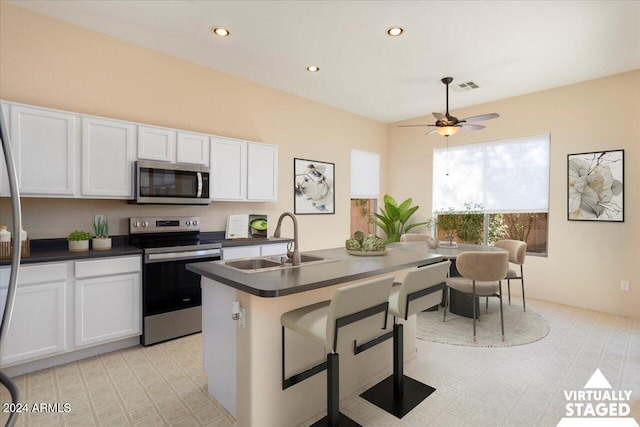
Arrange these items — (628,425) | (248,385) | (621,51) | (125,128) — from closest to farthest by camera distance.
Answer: (248,385) → (628,425) → (125,128) → (621,51)

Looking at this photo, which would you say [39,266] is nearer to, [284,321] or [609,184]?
[284,321]

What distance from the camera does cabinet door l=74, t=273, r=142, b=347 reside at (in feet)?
9.42

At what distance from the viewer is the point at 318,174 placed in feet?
18.2

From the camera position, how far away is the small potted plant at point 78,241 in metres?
3.06

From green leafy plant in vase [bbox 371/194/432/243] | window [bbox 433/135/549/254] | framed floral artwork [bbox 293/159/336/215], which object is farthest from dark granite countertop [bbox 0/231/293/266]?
window [bbox 433/135/549/254]

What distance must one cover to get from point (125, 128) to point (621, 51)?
17.2ft

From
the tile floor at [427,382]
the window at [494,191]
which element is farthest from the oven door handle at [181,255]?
the window at [494,191]

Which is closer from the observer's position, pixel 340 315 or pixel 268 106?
pixel 340 315

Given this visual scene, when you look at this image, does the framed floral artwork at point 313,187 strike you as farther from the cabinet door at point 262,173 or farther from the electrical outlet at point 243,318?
the electrical outlet at point 243,318

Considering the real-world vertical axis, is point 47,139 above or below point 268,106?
below

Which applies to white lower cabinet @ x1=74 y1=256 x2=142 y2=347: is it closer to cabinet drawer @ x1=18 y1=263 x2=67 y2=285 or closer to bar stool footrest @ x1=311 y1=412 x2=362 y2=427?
cabinet drawer @ x1=18 y1=263 x2=67 y2=285

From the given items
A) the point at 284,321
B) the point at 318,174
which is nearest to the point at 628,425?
the point at 284,321

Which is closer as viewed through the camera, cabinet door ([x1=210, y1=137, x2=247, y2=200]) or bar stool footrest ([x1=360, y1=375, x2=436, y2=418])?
bar stool footrest ([x1=360, y1=375, x2=436, y2=418])

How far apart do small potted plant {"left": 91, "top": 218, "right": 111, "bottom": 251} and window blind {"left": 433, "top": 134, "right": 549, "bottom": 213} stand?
16.4 feet
